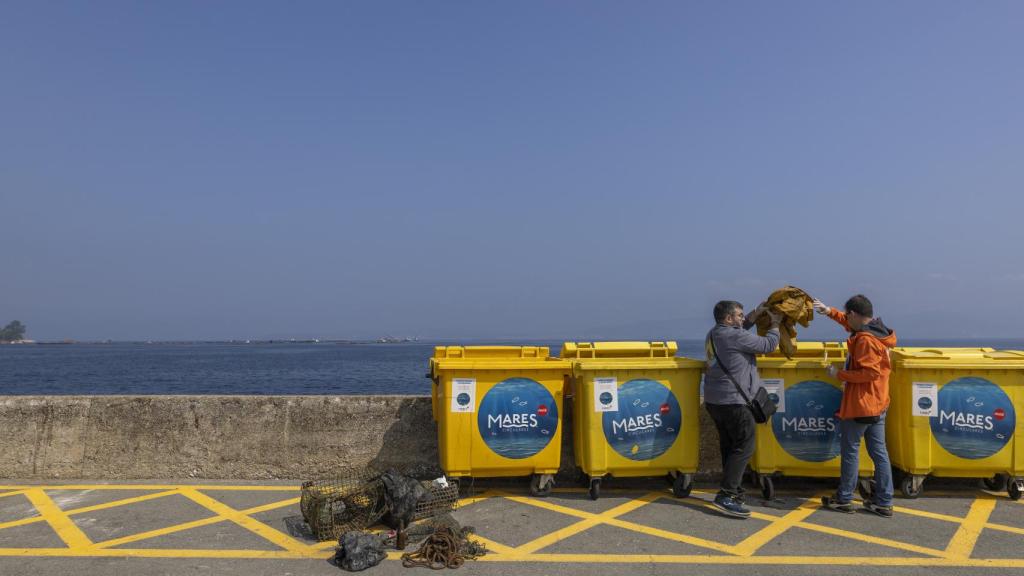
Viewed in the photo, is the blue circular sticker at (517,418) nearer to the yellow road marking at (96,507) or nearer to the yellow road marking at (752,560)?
the yellow road marking at (752,560)

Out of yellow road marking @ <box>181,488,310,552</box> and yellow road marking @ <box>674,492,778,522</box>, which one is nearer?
yellow road marking @ <box>181,488,310,552</box>

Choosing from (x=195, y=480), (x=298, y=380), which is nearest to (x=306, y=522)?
(x=195, y=480)

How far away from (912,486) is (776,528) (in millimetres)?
1623

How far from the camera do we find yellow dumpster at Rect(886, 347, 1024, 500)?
5.41 metres

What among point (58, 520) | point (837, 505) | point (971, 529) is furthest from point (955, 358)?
point (58, 520)

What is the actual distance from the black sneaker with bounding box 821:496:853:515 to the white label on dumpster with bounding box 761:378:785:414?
79 centimetres

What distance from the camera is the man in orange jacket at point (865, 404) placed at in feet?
16.6

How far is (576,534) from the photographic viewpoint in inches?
182

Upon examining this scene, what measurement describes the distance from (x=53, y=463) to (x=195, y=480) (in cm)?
144

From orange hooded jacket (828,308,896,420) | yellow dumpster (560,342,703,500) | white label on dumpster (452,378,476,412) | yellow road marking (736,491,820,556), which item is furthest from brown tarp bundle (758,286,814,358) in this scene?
white label on dumpster (452,378,476,412)

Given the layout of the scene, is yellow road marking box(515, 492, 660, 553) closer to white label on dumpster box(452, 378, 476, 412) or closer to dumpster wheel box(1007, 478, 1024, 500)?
white label on dumpster box(452, 378, 476, 412)

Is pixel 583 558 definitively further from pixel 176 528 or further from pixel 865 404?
pixel 176 528

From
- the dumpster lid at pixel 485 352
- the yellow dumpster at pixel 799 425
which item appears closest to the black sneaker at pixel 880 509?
the yellow dumpster at pixel 799 425

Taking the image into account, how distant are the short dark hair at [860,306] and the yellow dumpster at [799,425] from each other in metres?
0.60
